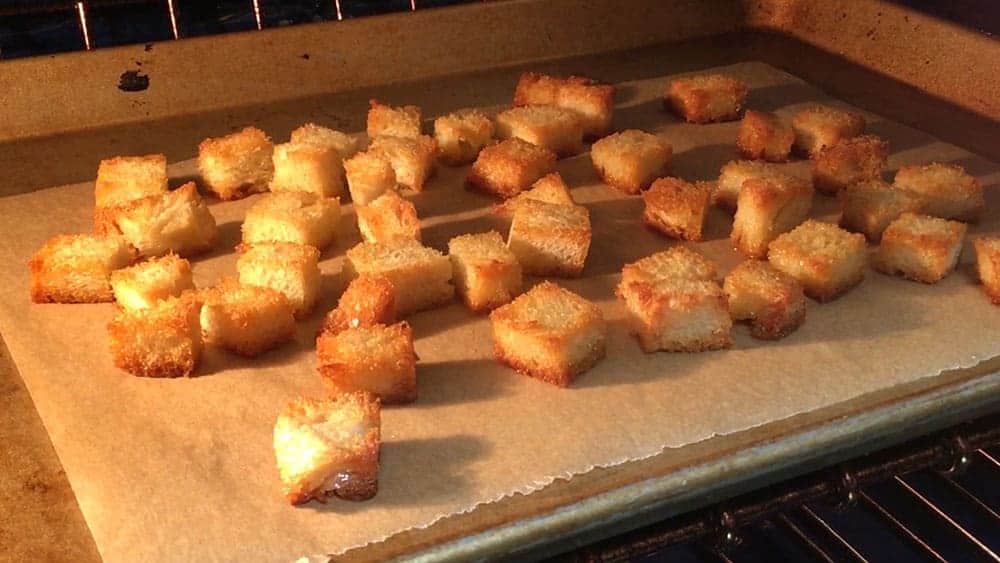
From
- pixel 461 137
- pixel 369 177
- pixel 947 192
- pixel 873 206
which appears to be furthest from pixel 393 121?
pixel 947 192

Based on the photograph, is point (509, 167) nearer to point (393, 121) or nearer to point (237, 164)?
point (393, 121)

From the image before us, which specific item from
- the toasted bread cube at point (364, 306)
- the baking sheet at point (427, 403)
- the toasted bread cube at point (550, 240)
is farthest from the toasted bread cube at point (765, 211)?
the toasted bread cube at point (364, 306)

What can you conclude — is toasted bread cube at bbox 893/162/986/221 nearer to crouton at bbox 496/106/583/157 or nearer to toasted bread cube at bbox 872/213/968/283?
toasted bread cube at bbox 872/213/968/283

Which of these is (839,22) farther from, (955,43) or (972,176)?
(972,176)

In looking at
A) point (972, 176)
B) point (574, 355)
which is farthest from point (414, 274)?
point (972, 176)

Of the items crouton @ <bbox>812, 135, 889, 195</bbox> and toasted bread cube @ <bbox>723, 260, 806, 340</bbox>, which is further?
crouton @ <bbox>812, 135, 889, 195</bbox>

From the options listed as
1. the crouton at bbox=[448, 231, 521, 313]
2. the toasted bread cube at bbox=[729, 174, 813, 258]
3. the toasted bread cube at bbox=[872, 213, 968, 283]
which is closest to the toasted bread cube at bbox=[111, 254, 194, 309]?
the crouton at bbox=[448, 231, 521, 313]
